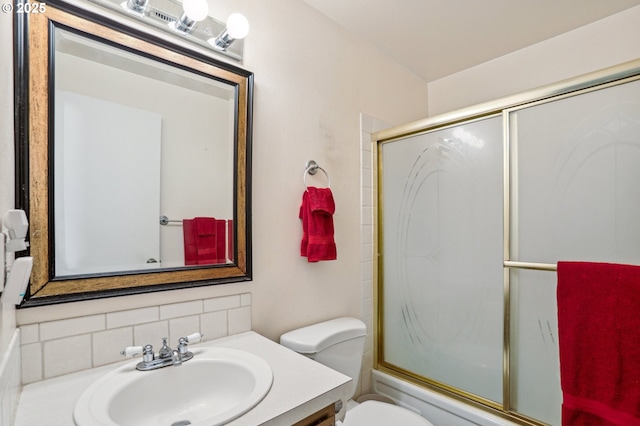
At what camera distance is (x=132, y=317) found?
104cm

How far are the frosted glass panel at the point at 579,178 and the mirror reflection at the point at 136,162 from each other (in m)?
1.24

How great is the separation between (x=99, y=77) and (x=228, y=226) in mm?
642

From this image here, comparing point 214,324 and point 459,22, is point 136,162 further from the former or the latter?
point 459,22

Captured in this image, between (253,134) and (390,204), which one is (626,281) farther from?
(253,134)

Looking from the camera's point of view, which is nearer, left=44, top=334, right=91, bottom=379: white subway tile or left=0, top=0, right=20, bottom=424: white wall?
left=0, top=0, right=20, bottom=424: white wall

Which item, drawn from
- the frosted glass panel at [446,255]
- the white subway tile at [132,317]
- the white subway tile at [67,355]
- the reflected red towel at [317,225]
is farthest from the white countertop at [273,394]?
the frosted glass panel at [446,255]

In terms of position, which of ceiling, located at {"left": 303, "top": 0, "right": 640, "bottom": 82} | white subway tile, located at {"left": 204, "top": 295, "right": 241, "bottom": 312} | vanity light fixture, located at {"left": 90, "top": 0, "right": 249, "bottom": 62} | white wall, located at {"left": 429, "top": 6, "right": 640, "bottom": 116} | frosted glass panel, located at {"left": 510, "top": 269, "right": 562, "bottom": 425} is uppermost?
ceiling, located at {"left": 303, "top": 0, "right": 640, "bottom": 82}

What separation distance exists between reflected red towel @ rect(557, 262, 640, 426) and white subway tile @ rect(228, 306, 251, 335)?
1.19 m

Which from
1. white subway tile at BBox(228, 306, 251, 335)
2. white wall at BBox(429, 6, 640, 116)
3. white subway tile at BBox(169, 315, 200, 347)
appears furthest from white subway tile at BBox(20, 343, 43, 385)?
white wall at BBox(429, 6, 640, 116)

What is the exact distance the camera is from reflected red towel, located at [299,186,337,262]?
1473 mm

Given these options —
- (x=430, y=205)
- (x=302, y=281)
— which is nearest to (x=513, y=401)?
(x=430, y=205)

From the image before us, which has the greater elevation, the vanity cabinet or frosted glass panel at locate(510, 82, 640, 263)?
frosted glass panel at locate(510, 82, 640, 263)

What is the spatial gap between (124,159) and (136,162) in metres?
0.04

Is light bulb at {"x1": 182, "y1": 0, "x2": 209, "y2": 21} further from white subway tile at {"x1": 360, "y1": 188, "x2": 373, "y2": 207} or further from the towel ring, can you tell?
white subway tile at {"x1": 360, "y1": 188, "x2": 373, "y2": 207}
